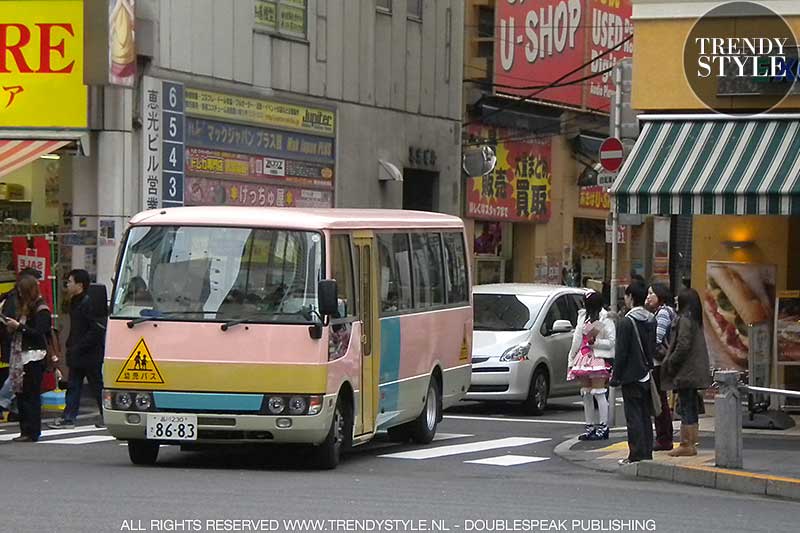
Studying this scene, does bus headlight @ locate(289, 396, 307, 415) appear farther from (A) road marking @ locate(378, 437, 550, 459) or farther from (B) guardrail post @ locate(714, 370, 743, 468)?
(B) guardrail post @ locate(714, 370, 743, 468)

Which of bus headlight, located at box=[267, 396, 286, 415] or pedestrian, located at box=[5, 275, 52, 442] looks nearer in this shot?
bus headlight, located at box=[267, 396, 286, 415]

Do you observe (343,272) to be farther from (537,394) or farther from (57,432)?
(537,394)

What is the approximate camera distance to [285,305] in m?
15.6

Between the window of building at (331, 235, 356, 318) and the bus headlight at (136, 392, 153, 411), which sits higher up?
the window of building at (331, 235, 356, 318)

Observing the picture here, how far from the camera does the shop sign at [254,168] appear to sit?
27594 mm

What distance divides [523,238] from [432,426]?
23.9 m

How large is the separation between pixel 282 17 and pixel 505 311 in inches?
332

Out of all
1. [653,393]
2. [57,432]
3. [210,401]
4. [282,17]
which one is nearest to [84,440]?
[57,432]

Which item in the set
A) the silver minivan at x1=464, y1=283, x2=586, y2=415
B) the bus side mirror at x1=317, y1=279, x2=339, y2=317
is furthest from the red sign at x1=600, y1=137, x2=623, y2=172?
the bus side mirror at x1=317, y1=279, x2=339, y2=317

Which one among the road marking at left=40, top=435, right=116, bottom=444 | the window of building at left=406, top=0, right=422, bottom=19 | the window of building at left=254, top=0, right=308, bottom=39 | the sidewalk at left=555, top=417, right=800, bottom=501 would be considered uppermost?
the window of building at left=406, top=0, right=422, bottom=19

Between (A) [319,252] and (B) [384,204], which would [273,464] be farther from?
(B) [384,204]

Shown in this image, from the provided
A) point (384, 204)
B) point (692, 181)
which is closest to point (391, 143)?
point (384, 204)

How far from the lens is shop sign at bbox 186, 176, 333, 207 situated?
2752cm

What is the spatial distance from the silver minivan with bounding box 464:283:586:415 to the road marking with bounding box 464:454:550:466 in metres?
5.08
